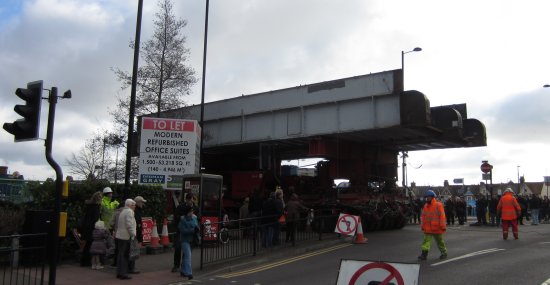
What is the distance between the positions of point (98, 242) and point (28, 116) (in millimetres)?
3826

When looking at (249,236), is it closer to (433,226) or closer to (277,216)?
(277,216)

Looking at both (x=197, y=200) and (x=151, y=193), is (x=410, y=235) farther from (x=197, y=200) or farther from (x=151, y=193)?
(x=151, y=193)

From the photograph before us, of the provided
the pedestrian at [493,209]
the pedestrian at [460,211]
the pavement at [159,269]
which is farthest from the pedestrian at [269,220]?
the pedestrian at [460,211]

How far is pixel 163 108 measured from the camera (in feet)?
80.3

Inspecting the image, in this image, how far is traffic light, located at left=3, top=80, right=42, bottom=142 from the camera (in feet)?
28.7

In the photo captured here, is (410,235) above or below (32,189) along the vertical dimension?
below

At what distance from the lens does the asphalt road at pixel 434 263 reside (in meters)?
9.77

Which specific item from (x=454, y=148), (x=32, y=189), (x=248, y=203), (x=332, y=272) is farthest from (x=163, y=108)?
(x=332, y=272)

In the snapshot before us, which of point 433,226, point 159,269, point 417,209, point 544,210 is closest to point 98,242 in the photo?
point 159,269

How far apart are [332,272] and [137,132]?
1622cm

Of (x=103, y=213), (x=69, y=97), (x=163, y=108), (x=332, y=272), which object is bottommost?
(x=332, y=272)

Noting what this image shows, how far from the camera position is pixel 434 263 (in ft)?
37.4

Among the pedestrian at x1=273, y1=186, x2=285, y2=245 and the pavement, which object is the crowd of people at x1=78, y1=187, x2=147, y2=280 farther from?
the pedestrian at x1=273, y1=186, x2=285, y2=245

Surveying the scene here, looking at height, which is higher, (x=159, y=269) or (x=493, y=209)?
(x=493, y=209)
